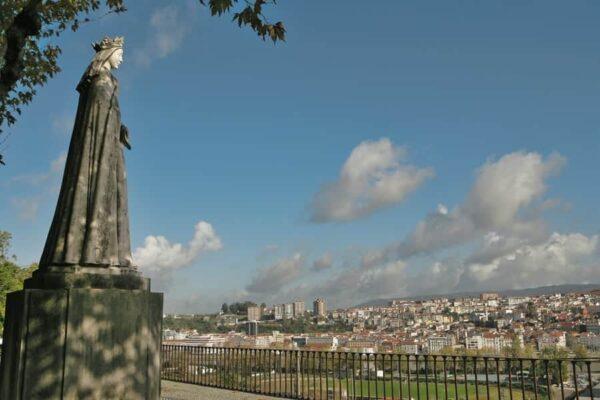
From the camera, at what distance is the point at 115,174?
482cm

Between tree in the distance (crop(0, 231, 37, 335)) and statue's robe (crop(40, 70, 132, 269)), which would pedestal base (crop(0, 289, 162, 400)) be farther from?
tree in the distance (crop(0, 231, 37, 335))

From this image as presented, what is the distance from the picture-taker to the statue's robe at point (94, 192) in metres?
4.40

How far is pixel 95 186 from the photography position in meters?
4.59

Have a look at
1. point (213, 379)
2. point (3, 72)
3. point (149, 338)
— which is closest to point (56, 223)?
point (149, 338)

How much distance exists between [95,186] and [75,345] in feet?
4.53

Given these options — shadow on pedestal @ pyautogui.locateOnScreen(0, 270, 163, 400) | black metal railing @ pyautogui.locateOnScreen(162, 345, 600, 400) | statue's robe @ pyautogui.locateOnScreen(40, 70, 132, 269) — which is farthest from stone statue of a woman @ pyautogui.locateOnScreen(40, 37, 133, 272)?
black metal railing @ pyautogui.locateOnScreen(162, 345, 600, 400)

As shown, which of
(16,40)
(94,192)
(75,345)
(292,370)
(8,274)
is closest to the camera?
(75,345)

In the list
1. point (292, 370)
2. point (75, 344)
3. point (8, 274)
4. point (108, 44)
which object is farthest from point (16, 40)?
point (8, 274)

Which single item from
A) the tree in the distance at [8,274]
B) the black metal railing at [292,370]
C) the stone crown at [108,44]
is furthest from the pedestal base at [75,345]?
the tree in the distance at [8,274]

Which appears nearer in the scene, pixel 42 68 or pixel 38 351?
pixel 38 351

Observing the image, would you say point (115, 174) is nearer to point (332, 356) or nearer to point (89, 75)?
point (89, 75)

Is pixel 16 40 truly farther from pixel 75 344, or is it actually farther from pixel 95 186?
pixel 75 344

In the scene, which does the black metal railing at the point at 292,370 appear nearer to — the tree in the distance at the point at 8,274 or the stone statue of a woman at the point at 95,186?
the stone statue of a woman at the point at 95,186

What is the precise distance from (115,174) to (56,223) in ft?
2.20
